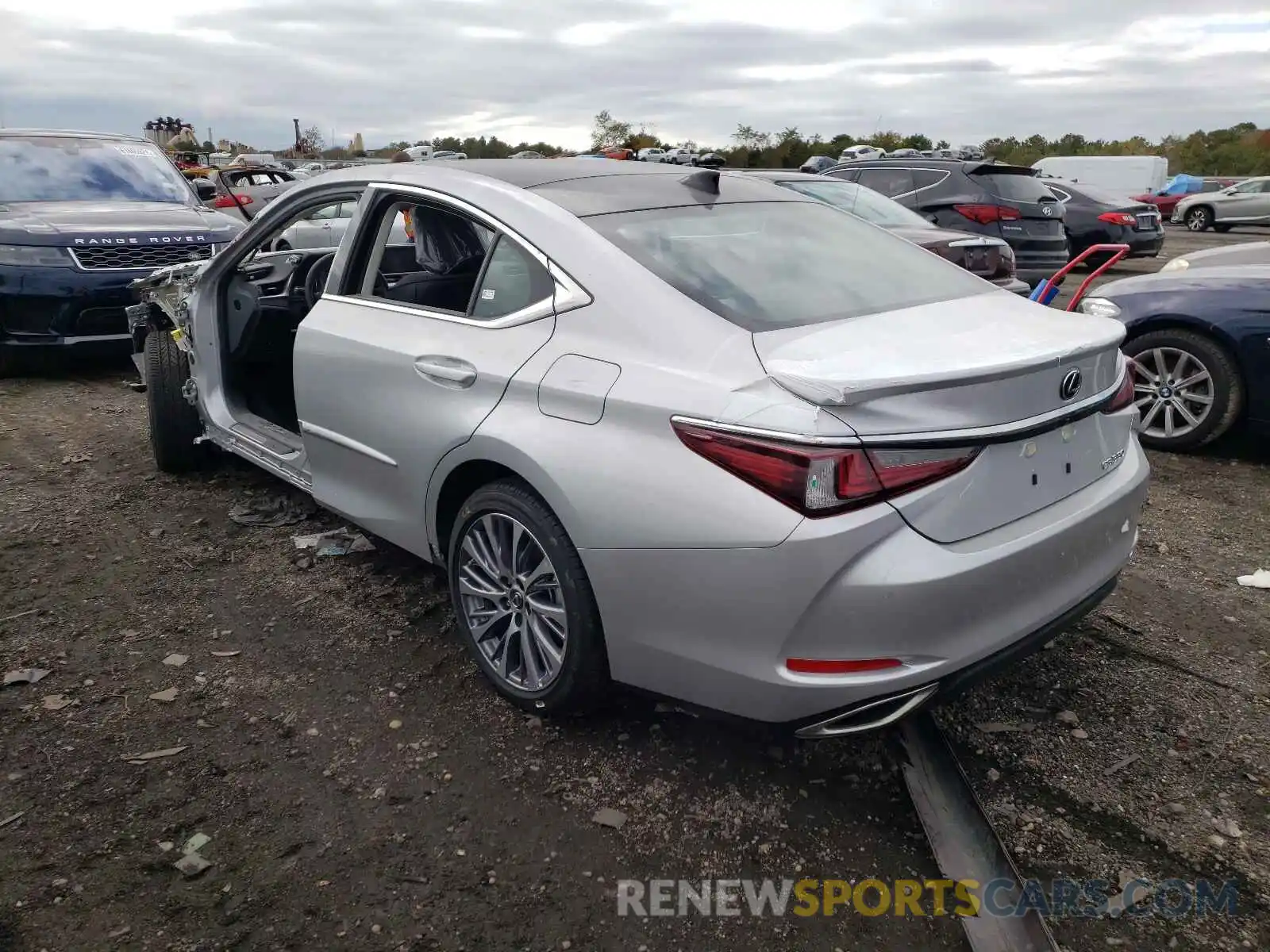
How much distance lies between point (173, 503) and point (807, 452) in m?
3.91

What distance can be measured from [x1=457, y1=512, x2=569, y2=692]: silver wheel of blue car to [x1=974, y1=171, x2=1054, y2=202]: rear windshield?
911 centimetres

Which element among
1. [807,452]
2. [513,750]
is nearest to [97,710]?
[513,750]

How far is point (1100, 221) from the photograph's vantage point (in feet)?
49.1

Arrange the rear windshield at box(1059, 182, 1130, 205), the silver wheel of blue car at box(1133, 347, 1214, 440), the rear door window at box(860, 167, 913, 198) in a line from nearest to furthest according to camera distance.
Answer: the silver wheel of blue car at box(1133, 347, 1214, 440) < the rear door window at box(860, 167, 913, 198) < the rear windshield at box(1059, 182, 1130, 205)

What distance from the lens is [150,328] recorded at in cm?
520

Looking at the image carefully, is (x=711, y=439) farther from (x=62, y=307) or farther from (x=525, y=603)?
(x=62, y=307)

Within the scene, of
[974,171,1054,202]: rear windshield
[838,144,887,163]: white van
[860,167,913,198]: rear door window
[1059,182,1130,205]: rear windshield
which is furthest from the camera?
[1059,182,1130,205]: rear windshield

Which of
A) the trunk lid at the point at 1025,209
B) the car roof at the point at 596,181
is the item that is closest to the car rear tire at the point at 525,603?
the car roof at the point at 596,181

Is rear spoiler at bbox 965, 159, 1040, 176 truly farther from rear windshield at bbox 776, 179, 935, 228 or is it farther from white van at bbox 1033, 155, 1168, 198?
white van at bbox 1033, 155, 1168, 198

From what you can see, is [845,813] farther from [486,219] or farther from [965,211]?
[965,211]

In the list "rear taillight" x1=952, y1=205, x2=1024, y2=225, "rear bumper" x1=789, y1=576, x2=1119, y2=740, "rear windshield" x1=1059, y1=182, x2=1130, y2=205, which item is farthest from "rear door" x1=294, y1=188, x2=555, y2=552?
"rear windshield" x1=1059, y1=182, x2=1130, y2=205

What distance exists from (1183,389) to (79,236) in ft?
24.9

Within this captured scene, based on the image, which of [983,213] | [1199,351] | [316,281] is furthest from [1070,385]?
[983,213]

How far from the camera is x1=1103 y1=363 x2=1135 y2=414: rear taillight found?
2754 millimetres
